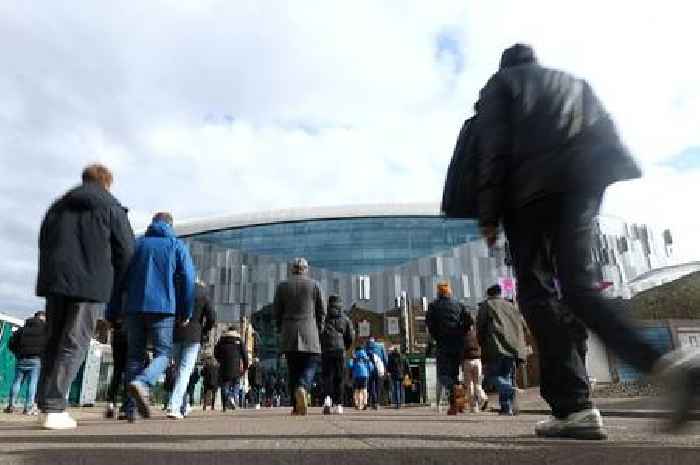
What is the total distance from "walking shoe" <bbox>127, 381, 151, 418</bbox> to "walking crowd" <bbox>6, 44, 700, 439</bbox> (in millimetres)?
15

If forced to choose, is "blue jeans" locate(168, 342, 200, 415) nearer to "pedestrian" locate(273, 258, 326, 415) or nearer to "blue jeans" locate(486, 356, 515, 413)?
"pedestrian" locate(273, 258, 326, 415)

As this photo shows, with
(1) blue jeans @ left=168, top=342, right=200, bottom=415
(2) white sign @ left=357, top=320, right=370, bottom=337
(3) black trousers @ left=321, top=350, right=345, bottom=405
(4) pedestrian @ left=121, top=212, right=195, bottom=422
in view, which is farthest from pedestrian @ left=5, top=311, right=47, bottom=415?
(2) white sign @ left=357, top=320, right=370, bottom=337

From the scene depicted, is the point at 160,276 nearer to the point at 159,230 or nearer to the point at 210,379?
the point at 159,230

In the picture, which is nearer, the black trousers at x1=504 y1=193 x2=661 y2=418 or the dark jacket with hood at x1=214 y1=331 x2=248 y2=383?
the black trousers at x1=504 y1=193 x2=661 y2=418

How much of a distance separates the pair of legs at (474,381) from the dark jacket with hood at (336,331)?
171 centimetres

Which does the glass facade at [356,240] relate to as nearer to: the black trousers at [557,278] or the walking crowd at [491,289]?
the walking crowd at [491,289]

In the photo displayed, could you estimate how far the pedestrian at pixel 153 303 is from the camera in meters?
5.05

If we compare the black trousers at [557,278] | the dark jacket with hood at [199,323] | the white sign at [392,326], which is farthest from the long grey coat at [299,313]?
the white sign at [392,326]

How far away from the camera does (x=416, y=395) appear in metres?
25.1

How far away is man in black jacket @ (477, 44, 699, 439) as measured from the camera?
282 centimetres

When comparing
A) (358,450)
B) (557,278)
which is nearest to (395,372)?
(557,278)

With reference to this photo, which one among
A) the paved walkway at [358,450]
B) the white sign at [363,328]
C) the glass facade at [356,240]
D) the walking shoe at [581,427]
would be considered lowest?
the paved walkway at [358,450]

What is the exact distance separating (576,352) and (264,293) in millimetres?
60679

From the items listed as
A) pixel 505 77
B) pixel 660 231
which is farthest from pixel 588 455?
pixel 660 231
